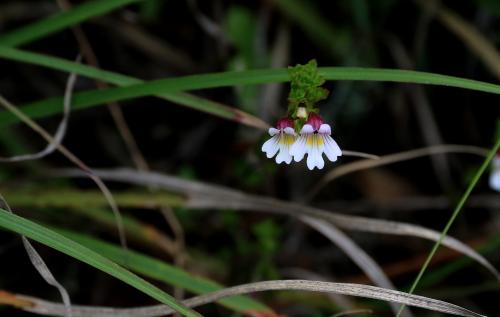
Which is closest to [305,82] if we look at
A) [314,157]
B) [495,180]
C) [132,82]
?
[314,157]

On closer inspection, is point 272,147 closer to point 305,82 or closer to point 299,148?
point 299,148

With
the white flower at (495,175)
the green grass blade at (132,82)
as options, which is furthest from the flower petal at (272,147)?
the white flower at (495,175)

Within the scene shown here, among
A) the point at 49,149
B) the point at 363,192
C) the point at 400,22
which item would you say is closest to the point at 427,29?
the point at 400,22

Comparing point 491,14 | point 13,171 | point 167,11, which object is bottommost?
point 13,171

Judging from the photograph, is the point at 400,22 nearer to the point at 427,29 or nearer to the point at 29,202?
the point at 427,29

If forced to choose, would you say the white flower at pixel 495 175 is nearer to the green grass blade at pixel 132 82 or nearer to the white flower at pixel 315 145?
the green grass blade at pixel 132 82

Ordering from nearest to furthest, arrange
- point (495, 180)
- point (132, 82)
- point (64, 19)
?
1. point (132, 82)
2. point (64, 19)
3. point (495, 180)
